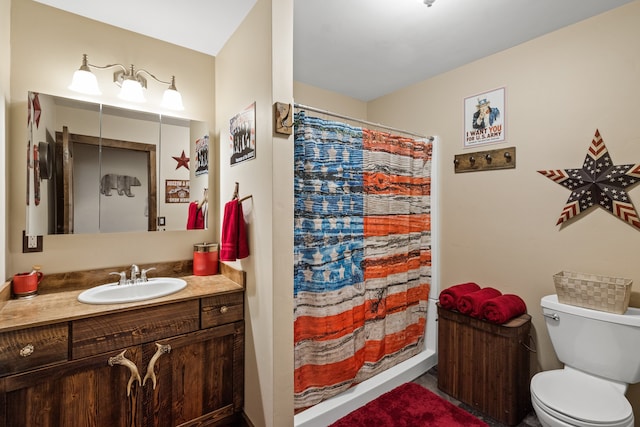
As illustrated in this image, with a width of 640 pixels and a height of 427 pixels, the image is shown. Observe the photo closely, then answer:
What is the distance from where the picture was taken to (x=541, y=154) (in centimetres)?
197

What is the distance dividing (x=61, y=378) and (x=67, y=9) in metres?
2.02

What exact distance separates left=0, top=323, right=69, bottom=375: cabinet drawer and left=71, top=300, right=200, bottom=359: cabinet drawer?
4 cm

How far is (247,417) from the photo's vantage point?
1747 mm

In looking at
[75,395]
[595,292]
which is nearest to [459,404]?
[595,292]

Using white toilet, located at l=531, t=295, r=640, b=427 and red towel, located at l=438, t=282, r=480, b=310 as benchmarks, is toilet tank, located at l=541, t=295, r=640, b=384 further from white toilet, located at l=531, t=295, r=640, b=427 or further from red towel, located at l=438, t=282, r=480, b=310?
red towel, located at l=438, t=282, r=480, b=310

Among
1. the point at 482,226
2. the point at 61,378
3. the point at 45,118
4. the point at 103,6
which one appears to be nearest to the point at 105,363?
the point at 61,378

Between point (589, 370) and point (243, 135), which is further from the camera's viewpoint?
point (243, 135)

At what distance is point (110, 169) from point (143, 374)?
3.99ft

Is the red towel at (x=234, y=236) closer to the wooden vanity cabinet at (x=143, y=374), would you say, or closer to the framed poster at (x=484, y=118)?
the wooden vanity cabinet at (x=143, y=374)

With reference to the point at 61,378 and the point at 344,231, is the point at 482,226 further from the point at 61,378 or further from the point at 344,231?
the point at 61,378

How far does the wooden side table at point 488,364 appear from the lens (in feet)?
5.95

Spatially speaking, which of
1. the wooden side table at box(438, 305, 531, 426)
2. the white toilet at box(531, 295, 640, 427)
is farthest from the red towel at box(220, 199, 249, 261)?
the white toilet at box(531, 295, 640, 427)

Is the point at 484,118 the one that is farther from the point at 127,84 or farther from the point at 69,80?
the point at 69,80

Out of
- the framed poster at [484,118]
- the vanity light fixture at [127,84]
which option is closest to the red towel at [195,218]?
the vanity light fixture at [127,84]
